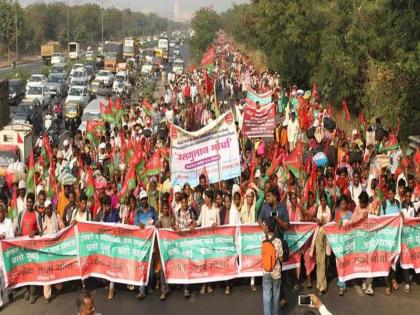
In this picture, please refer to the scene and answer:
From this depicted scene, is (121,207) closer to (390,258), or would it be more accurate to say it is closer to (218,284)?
(218,284)

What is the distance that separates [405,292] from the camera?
34.0 feet

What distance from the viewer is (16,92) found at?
4169 centimetres

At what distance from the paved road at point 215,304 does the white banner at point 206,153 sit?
2153 millimetres

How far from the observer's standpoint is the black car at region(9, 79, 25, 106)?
4082cm

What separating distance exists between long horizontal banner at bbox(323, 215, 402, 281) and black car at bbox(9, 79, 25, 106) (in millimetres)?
32965

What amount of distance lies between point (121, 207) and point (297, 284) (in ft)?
9.18

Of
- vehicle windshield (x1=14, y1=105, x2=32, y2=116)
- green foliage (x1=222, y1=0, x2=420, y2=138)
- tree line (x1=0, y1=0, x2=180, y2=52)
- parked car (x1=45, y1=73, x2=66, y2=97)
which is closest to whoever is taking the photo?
green foliage (x1=222, y1=0, x2=420, y2=138)

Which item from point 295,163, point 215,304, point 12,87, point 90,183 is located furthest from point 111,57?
point 215,304

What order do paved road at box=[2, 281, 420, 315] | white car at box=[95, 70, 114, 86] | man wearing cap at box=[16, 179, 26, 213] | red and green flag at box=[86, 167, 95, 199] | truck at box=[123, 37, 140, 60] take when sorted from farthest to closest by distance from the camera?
truck at box=[123, 37, 140, 60] → white car at box=[95, 70, 114, 86] → red and green flag at box=[86, 167, 95, 199] → man wearing cap at box=[16, 179, 26, 213] → paved road at box=[2, 281, 420, 315]

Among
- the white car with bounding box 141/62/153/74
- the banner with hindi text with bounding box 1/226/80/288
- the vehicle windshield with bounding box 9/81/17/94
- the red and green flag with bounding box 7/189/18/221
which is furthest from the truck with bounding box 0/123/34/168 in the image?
the white car with bounding box 141/62/153/74

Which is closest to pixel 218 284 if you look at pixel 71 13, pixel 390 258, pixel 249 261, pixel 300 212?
pixel 249 261

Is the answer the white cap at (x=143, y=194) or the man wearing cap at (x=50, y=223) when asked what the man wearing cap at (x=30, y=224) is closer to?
the man wearing cap at (x=50, y=223)

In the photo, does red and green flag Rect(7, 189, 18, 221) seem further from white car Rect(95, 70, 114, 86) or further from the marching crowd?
white car Rect(95, 70, 114, 86)

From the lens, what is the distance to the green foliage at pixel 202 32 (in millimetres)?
72188
